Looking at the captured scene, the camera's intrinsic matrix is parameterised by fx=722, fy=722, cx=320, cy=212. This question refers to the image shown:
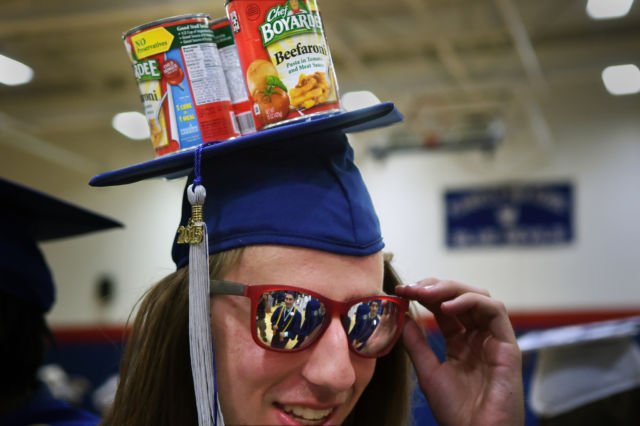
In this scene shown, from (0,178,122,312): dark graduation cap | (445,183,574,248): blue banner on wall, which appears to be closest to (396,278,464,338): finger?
(0,178,122,312): dark graduation cap

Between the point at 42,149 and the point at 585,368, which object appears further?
the point at 42,149

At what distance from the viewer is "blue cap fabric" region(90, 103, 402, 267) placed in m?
1.28

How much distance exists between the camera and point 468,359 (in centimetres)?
168

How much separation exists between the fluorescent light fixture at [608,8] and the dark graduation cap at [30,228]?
23.2ft

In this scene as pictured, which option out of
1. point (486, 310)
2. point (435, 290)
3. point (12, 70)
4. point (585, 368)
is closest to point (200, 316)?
point (435, 290)

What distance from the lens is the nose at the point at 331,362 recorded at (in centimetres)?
123

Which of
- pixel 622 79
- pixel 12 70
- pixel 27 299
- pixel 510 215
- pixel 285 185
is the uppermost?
pixel 12 70

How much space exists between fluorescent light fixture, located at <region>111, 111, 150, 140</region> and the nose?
937 centimetres

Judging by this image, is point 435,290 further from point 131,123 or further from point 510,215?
point 131,123

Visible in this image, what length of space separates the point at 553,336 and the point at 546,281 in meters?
6.96

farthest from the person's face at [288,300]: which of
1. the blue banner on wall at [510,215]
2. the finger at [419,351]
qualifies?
the blue banner on wall at [510,215]

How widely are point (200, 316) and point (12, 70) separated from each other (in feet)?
28.6

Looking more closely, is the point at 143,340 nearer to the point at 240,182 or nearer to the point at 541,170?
the point at 240,182

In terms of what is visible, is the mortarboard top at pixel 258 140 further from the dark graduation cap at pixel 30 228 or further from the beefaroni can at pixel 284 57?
the dark graduation cap at pixel 30 228
